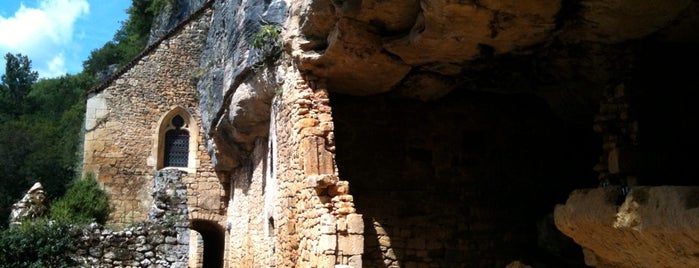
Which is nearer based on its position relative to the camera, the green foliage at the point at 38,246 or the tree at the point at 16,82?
the green foliage at the point at 38,246

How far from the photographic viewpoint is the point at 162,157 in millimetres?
19953

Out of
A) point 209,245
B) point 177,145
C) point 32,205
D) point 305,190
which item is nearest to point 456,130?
point 305,190

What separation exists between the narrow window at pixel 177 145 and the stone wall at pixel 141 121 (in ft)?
1.00

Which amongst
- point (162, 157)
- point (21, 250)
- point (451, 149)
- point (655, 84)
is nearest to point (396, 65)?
point (451, 149)

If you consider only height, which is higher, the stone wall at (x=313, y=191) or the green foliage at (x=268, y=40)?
the green foliage at (x=268, y=40)

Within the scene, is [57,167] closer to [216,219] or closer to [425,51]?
[216,219]

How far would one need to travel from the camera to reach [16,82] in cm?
4619

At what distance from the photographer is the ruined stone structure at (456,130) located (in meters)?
7.09

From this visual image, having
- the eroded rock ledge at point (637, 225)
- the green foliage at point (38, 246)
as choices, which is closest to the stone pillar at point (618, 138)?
the eroded rock ledge at point (637, 225)

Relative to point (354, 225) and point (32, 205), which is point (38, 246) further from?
point (354, 225)

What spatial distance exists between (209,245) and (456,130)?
1278cm

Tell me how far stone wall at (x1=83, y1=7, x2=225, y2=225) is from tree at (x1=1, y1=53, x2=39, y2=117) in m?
24.6

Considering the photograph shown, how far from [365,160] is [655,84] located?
4419mm

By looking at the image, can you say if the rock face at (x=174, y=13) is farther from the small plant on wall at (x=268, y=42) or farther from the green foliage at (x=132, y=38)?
the small plant on wall at (x=268, y=42)
